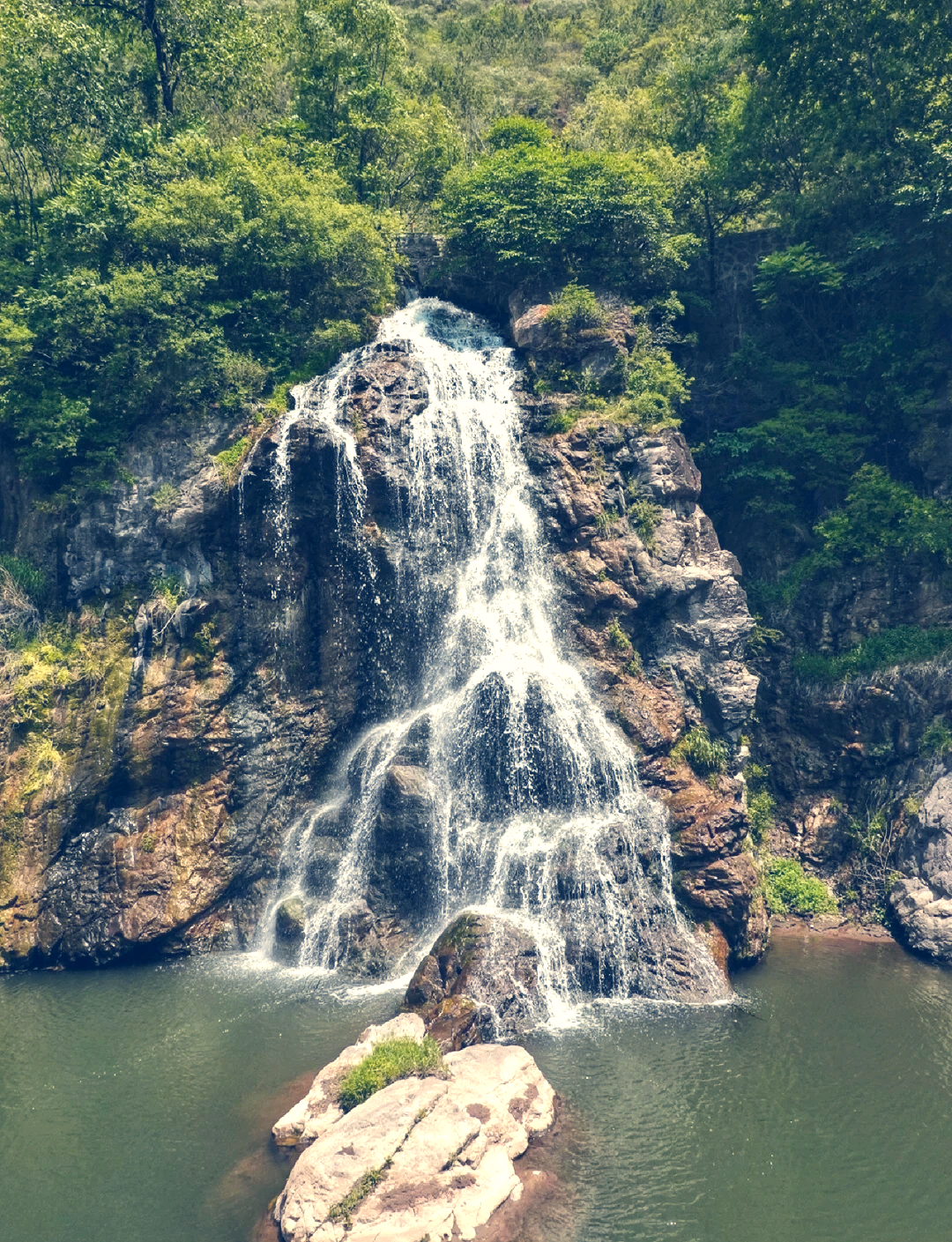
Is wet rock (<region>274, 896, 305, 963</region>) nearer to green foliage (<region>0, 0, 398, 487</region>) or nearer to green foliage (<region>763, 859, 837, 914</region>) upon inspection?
green foliage (<region>763, 859, 837, 914</region>)

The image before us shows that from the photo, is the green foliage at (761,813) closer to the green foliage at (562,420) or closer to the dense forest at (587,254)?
the dense forest at (587,254)

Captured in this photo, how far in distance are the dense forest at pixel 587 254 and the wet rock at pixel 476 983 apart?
15671 mm

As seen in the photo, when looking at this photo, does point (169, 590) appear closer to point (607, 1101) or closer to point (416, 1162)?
point (416, 1162)

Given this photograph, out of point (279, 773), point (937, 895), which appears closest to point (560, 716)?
point (279, 773)

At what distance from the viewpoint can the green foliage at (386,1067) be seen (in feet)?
57.4

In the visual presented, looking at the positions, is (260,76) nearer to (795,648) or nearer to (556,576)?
(556,576)

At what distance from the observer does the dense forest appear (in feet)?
98.1

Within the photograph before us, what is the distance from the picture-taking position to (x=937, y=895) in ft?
82.0

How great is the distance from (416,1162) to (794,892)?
1573 centimetres

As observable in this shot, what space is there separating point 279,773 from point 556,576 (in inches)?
409

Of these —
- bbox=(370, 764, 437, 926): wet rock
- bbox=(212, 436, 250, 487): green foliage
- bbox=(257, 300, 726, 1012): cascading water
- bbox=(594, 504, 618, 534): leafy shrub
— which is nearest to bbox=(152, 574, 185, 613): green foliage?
bbox=(212, 436, 250, 487): green foliage

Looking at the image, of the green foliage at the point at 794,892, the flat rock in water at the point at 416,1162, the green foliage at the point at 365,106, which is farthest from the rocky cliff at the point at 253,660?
the green foliage at the point at 365,106

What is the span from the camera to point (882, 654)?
28297mm

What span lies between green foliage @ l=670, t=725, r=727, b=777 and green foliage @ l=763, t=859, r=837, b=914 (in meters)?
3.80
